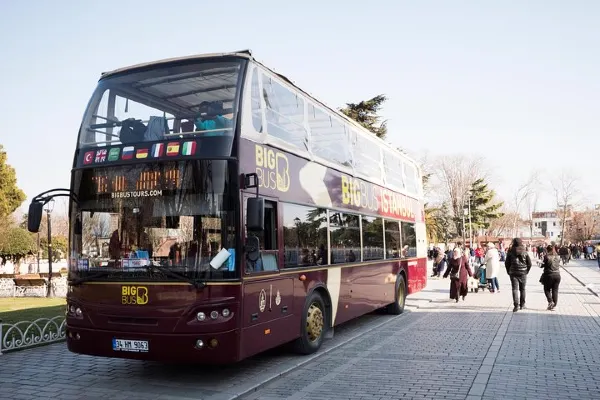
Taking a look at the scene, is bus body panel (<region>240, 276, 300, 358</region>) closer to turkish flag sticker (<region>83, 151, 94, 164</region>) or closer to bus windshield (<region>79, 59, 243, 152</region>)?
bus windshield (<region>79, 59, 243, 152</region>)

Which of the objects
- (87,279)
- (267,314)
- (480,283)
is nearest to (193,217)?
(87,279)

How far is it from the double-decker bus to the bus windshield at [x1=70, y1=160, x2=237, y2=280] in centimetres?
1

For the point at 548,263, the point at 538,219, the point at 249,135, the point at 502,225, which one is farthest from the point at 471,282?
the point at 538,219

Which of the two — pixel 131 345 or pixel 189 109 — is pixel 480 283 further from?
pixel 131 345

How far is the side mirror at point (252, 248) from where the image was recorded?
6.89 m

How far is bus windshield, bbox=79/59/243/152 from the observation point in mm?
7266

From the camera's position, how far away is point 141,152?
711cm

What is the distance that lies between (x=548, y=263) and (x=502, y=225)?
7329cm

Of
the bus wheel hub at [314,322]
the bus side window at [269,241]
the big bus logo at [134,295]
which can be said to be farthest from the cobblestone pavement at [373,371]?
the bus side window at [269,241]

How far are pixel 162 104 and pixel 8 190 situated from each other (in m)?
52.2

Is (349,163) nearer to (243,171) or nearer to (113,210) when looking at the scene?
(243,171)

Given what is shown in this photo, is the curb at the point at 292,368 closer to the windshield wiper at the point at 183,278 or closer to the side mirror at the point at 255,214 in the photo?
the windshield wiper at the point at 183,278

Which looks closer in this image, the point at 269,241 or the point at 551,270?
the point at 269,241

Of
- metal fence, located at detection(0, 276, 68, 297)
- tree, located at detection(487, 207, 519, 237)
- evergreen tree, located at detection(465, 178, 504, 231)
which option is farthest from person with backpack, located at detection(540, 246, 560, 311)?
tree, located at detection(487, 207, 519, 237)
